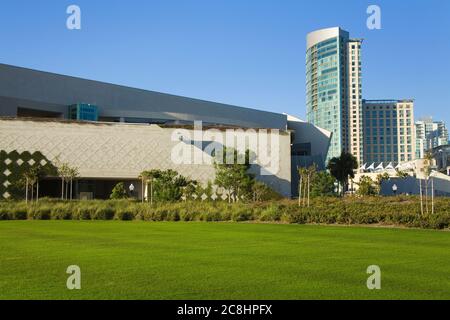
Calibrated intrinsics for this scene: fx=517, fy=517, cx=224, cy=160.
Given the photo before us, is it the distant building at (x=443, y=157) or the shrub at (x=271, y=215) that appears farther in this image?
the distant building at (x=443, y=157)

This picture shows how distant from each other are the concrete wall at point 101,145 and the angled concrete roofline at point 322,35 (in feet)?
318

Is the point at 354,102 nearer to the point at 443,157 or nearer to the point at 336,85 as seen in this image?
the point at 336,85

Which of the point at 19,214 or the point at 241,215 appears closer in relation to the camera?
the point at 241,215

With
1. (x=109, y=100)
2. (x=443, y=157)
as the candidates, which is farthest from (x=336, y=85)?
(x=109, y=100)

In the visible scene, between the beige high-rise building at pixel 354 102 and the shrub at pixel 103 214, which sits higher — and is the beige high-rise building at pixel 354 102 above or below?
above

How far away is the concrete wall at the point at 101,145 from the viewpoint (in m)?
56.4

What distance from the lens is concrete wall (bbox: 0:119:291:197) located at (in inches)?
2221

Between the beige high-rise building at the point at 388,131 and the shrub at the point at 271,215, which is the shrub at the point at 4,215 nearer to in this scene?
the shrub at the point at 271,215

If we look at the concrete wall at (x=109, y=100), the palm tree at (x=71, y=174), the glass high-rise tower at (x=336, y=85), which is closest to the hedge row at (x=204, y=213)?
the palm tree at (x=71, y=174)

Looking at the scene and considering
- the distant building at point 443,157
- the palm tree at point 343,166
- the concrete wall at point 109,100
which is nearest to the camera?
the concrete wall at point 109,100

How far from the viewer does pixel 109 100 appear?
7538 cm

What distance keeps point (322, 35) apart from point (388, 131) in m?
37.9
